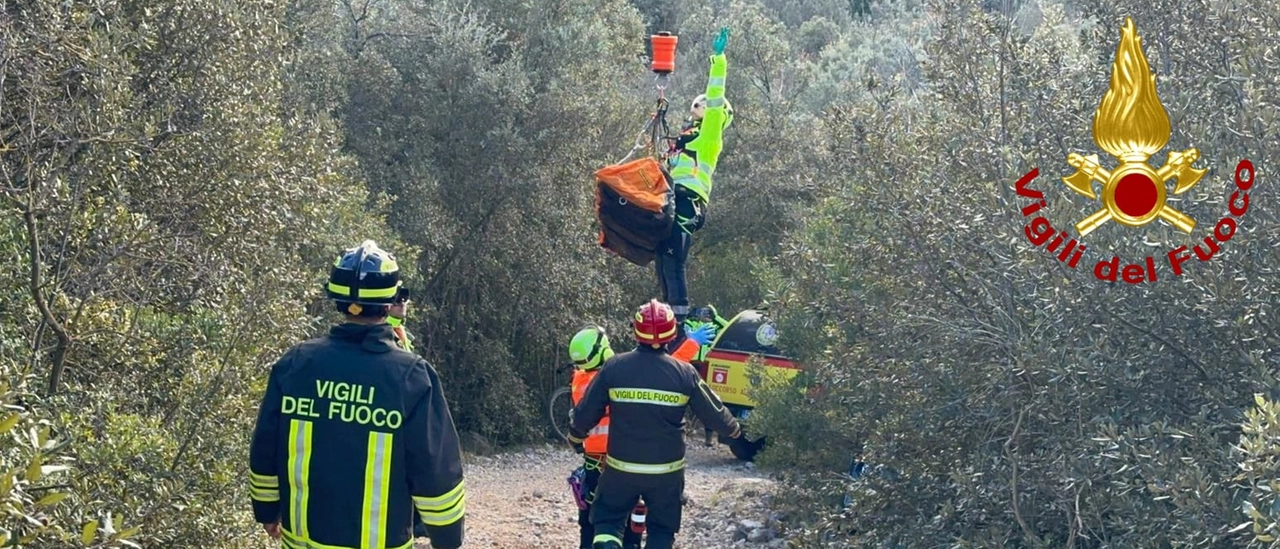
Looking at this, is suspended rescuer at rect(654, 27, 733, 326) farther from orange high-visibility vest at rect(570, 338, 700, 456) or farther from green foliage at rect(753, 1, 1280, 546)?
orange high-visibility vest at rect(570, 338, 700, 456)

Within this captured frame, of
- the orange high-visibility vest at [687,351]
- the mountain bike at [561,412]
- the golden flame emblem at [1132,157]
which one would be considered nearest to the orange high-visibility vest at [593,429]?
the golden flame emblem at [1132,157]

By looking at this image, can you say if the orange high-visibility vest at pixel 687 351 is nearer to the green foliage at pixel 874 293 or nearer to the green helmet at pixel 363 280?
the green foliage at pixel 874 293

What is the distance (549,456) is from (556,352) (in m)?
1.61

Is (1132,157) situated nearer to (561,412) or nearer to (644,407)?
(644,407)

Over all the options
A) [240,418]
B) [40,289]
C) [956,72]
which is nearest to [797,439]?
[956,72]

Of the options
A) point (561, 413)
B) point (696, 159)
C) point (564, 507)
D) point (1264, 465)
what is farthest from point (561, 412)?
point (1264, 465)

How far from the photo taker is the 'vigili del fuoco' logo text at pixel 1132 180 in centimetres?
566

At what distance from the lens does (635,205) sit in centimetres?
1216

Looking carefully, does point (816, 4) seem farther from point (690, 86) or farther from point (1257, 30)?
point (1257, 30)

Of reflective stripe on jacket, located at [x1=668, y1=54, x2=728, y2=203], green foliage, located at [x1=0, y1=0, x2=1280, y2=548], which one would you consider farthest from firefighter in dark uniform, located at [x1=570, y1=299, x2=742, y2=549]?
reflective stripe on jacket, located at [x1=668, y1=54, x2=728, y2=203]

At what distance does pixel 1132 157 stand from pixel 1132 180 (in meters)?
0.17

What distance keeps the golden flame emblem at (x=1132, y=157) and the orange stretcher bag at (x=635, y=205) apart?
Answer: 19.8 feet

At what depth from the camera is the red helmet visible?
788 centimetres

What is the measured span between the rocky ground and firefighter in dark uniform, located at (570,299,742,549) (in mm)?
2360
